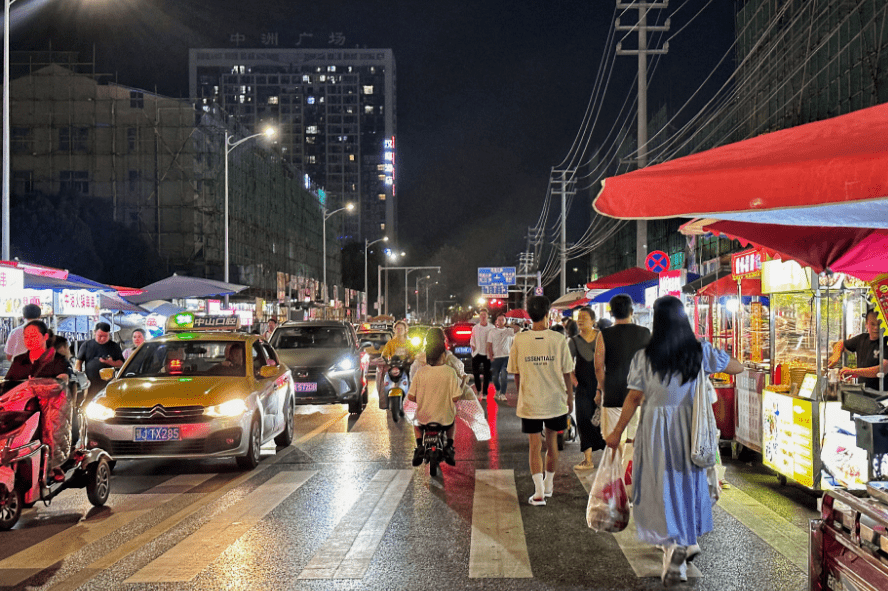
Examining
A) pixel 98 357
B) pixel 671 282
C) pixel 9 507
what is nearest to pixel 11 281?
pixel 98 357

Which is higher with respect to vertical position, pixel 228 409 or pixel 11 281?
pixel 11 281

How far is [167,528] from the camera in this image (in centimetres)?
692

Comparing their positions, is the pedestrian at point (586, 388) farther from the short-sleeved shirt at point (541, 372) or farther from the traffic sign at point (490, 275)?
the traffic sign at point (490, 275)

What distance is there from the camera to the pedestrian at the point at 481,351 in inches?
716

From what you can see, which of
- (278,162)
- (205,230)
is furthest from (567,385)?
(278,162)

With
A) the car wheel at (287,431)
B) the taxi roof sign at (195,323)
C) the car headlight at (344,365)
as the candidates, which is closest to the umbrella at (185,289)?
the taxi roof sign at (195,323)

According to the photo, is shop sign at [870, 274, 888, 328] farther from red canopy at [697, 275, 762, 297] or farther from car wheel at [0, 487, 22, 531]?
car wheel at [0, 487, 22, 531]

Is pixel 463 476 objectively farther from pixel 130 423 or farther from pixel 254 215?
pixel 254 215

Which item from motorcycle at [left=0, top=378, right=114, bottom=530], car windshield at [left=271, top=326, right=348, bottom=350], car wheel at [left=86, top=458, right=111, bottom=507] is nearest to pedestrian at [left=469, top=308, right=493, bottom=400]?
car windshield at [left=271, top=326, right=348, bottom=350]

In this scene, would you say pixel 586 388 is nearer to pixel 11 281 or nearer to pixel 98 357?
pixel 98 357

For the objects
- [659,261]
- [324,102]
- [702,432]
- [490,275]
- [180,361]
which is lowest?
[702,432]

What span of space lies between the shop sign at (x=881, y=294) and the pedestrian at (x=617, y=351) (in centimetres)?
304

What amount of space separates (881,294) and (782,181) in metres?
5.70

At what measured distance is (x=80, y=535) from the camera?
678 centimetres
